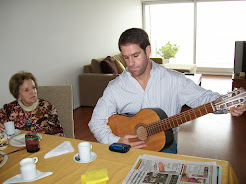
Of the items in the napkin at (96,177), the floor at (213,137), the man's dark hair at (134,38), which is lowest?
the floor at (213,137)

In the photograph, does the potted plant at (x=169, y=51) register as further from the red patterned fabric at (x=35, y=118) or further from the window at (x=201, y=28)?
the red patterned fabric at (x=35, y=118)

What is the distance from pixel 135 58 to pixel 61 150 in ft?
2.46

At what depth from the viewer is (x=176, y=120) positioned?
1653 millimetres

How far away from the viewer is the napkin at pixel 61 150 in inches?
56.1

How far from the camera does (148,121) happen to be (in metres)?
1.73

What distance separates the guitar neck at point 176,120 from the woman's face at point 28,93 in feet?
3.31

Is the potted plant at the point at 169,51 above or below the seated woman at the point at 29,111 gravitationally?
above

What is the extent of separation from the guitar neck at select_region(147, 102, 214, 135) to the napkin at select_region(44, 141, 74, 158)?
0.53 m

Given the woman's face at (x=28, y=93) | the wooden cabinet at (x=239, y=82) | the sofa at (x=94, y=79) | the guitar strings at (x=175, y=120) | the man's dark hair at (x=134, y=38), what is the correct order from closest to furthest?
the guitar strings at (x=175, y=120)
the man's dark hair at (x=134, y=38)
the woman's face at (x=28, y=93)
the wooden cabinet at (x=239, y=82)
the sofa at (x=94, y=79)

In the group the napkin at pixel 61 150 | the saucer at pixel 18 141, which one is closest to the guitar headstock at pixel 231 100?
the napkin at pixel 61 150

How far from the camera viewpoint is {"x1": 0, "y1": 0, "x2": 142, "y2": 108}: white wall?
10.8ft

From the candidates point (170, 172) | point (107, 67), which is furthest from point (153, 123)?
point (107, 67)

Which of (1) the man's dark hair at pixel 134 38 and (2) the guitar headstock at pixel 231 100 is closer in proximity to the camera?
(2) the guitar headstock at pixel 231 100

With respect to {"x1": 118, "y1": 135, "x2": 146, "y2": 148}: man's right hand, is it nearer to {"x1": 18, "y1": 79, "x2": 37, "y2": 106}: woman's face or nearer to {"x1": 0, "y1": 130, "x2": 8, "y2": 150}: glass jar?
{"x1": 0, "y1": 130, "x2": 8, "y2": 150}: glass jar
